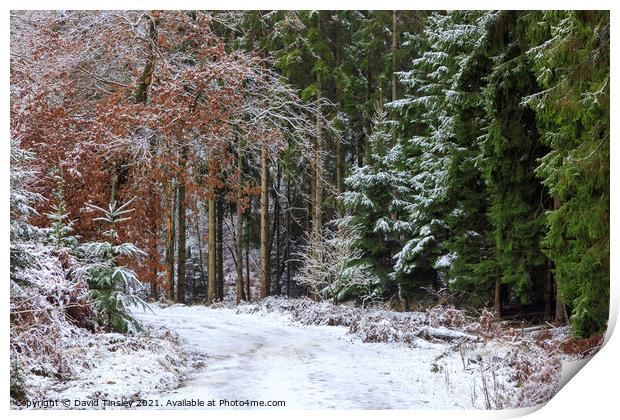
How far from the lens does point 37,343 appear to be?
19.6 ft

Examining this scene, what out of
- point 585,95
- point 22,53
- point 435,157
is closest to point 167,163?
point 22,53

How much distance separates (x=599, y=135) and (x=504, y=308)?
78.7 inches

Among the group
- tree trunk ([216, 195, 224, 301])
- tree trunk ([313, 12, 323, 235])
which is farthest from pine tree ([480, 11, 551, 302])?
tree trunk ([216, 195, 224, 301])

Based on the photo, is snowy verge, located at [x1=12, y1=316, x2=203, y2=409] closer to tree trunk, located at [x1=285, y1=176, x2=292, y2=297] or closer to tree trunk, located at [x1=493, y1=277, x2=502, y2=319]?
tree trunk, located at [x1=285, y1=176, x2=292, y2=297]

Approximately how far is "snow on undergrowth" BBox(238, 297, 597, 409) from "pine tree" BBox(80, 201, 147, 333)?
1.29m

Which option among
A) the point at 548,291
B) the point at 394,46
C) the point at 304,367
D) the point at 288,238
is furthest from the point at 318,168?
the point at 548,291

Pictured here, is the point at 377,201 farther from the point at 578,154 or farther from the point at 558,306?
the point at 558,306

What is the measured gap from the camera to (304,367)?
6480 mm

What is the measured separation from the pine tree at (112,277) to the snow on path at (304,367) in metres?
0.23

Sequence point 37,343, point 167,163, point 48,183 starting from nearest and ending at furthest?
point 37,343 → point 48,183 → point 167,163

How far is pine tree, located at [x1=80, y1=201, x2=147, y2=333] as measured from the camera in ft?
21.1

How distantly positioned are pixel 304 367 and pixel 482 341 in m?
1.83

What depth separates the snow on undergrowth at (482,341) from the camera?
20.6 feet

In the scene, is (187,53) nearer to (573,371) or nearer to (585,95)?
(585,95)
